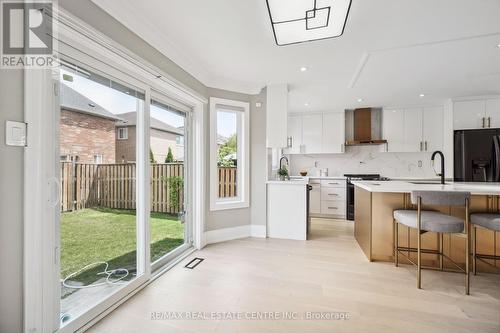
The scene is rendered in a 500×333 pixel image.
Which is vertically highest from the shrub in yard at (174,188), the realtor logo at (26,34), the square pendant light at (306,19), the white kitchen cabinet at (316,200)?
the square pendant light at (306,19)

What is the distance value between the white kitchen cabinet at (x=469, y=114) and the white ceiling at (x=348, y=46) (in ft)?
0.89

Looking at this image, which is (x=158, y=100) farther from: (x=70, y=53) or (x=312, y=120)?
(x=312, y=120)

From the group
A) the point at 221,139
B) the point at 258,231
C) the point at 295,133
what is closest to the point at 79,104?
the point at 221,139

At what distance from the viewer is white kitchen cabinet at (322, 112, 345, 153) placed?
206 inches

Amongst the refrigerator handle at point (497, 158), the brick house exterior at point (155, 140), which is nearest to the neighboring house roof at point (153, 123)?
the brick house exterior at point (155, 140)

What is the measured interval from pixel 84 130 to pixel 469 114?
6.05 metres

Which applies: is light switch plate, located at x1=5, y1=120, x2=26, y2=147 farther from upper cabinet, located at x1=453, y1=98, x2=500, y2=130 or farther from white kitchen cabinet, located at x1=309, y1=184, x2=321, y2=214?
upper cabinet, located at x1=453, y1=98, x2=500, y2=130

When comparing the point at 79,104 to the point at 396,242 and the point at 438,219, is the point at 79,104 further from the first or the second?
the point at 396,242

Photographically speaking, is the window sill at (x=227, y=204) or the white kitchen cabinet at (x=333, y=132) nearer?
the window sill at (x=227, y=204)

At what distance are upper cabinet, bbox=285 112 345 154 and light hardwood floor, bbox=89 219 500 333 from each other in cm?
298

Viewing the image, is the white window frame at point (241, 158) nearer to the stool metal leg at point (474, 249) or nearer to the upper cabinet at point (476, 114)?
the stool metal leg at point (474, 249)

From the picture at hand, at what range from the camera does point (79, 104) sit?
1.64 meters

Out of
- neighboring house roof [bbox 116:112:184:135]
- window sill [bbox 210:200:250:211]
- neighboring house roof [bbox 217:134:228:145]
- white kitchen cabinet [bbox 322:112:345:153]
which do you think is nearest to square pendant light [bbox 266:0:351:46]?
neighboring house roof [bbox 116:112:184:135]

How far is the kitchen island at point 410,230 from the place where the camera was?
7.68 feet
